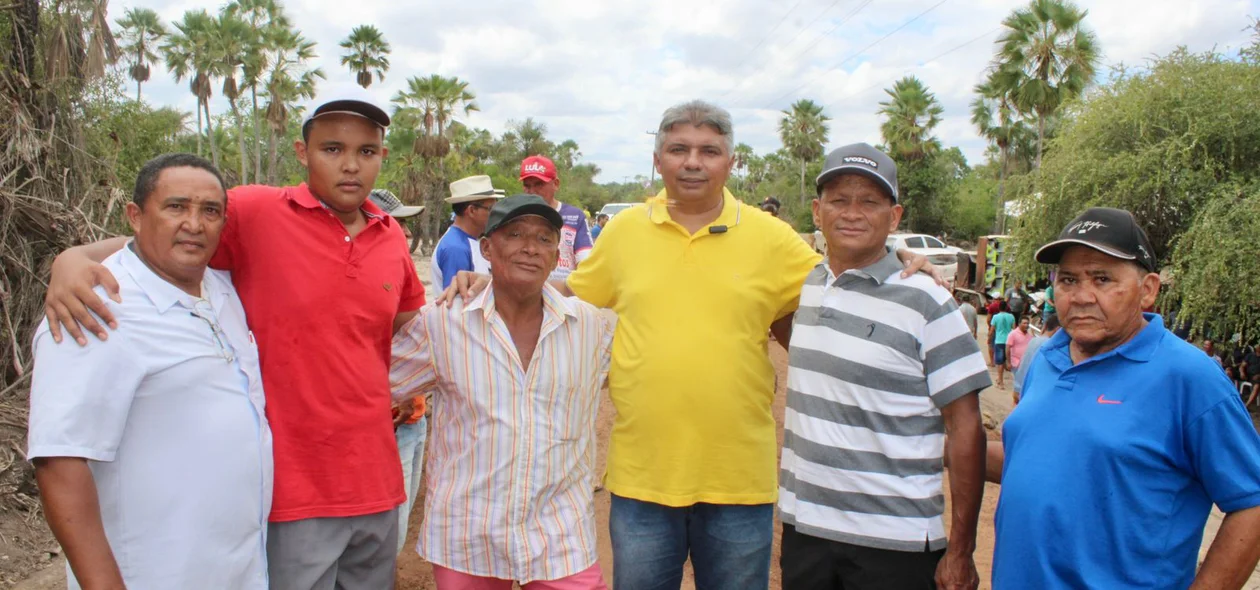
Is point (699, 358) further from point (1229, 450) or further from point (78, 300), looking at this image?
point (78, 300)

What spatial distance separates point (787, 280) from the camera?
2963mm

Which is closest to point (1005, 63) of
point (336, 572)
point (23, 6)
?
point (23, 6)

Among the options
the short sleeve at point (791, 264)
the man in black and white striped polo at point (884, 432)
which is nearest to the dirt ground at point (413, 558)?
the man in black and white striped polo at point (884, 432)

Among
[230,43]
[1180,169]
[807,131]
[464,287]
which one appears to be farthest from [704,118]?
[807,131]

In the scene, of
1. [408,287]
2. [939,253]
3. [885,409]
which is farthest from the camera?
[939,253]

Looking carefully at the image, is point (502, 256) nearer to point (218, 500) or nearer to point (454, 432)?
point (454, 432)

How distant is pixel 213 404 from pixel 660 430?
1.42m

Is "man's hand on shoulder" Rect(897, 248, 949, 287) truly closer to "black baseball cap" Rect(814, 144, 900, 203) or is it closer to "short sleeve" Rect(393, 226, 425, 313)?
"black baseball cap" Rect(814, 144, 900, 203)

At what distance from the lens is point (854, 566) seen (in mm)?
2611

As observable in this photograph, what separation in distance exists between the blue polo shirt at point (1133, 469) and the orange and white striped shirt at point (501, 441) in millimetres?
1425

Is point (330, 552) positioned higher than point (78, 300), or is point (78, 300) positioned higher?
point (78, 300)

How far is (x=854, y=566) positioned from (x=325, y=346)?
186 centimetres

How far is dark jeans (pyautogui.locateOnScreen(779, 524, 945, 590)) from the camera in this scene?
2578 mm

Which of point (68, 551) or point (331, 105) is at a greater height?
point (331, 105)
